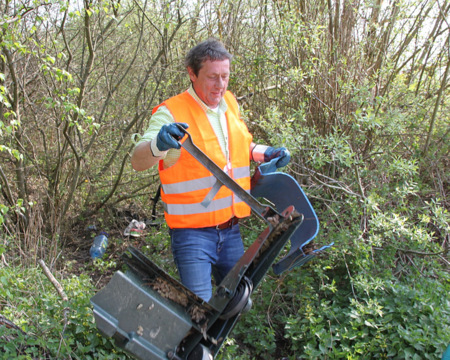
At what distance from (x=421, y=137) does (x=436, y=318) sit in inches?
77.6

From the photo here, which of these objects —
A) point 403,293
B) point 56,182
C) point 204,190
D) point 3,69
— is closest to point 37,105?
point 3,69

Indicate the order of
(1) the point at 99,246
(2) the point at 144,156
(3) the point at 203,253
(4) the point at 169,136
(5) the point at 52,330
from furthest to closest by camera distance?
1. (1) the point at 99,246
2. (5) the point at 52,330
3. (3) the point at 203,253
4. (2) the point at 144,156
5. (4) the point at 169,136

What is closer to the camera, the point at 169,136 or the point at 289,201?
the point at 169,136

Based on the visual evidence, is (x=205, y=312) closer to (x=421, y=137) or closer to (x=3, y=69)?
(x=421, y=137)

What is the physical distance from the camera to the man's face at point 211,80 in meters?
2.42

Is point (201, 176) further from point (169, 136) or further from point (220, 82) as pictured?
point (220, 82)

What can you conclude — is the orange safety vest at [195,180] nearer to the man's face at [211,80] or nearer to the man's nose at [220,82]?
the man's face at [211,80]

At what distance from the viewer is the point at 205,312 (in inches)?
79.5

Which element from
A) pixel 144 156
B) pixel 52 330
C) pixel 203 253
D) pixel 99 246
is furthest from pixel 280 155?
pixel 99 246

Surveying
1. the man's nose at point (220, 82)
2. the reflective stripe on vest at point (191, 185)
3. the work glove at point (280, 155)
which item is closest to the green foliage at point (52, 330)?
the reflective stripe on vest at point (191, 185)

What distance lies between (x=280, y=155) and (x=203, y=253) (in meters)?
0.83

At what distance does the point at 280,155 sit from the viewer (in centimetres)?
274

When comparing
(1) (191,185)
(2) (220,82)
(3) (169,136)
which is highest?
(2) (220,82)

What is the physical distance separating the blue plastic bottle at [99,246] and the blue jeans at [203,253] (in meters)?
2.94
